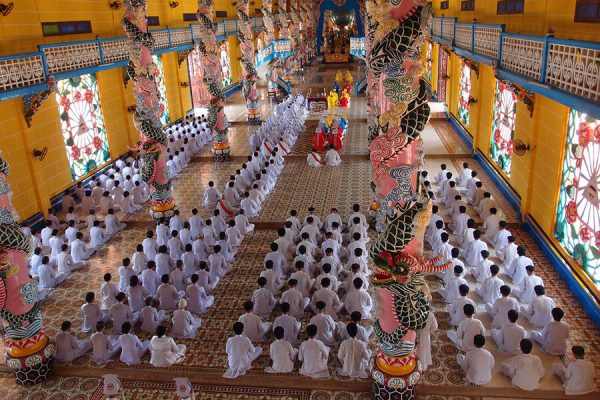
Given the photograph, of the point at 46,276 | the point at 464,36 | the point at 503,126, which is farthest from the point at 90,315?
the point at 464,36

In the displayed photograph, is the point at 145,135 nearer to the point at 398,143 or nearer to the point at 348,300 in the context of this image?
the point at 348,300

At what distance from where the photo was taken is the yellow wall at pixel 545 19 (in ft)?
31.7

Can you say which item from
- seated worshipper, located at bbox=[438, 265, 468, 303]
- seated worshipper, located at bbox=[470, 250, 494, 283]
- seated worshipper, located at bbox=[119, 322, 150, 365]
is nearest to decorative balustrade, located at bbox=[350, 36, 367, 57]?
seated worshipper, located at bbox=[470, 250, 494, 283]

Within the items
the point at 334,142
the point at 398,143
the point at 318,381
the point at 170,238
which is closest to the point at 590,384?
the point at 318,381

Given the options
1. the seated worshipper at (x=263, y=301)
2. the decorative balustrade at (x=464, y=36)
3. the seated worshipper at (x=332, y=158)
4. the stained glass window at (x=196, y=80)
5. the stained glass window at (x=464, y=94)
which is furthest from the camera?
the stained glass window at (x=196, y=80)

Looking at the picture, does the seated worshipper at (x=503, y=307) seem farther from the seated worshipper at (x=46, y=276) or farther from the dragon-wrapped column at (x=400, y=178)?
the seated worshipper at (x=46, y=276)

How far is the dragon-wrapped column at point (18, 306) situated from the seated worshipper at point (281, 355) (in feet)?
12.5

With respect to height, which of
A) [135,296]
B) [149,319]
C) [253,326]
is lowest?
[149,319]

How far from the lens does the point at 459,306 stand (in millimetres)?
8977

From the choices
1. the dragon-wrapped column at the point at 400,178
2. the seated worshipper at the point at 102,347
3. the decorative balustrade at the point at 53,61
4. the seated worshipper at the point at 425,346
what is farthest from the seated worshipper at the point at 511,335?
the decorative balustrade at the point at 53,61

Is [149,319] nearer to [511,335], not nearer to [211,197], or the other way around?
[211,197]

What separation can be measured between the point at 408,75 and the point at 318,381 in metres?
4.96

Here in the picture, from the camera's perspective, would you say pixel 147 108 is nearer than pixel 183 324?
No

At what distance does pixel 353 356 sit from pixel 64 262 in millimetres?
7382
